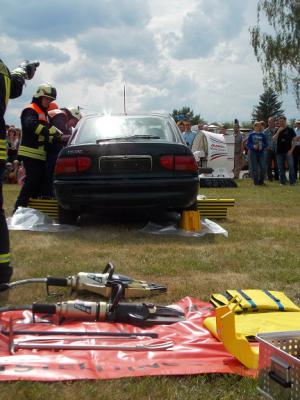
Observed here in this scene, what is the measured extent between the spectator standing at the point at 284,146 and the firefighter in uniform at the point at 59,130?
285 inches

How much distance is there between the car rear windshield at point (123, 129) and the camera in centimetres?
679

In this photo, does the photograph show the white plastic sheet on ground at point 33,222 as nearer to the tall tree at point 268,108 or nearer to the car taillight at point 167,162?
the car taillight at point 167,162

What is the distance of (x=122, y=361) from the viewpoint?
2.75m

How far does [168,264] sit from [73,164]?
2117 millimetres

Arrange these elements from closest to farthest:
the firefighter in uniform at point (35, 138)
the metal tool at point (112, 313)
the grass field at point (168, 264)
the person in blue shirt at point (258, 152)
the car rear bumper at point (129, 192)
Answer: the grass field at point (168, 264), the metal tool at point (112, 313), the car rear bumper at point (129, 192), the firefighter in uniform at point (35, 138), the person in blue shirt at point (258, 152)

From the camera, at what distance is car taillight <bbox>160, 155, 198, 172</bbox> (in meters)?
6.46

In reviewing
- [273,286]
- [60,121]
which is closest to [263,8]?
[60,121]

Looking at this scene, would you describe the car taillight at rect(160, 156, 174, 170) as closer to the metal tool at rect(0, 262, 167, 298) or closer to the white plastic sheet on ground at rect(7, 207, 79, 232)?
the white plastic sheet on ground at rect(7, 207, 79, 232)

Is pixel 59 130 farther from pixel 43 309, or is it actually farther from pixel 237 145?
pixel 237 145

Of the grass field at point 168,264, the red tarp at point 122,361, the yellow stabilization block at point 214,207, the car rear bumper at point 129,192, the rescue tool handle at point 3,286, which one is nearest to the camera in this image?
the grass field at point 168,264

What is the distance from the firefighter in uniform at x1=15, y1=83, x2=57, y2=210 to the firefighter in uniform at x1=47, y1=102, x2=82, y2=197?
0.30 feet

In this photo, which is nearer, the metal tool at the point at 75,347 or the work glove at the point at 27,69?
the metal tool at the point at 75,347

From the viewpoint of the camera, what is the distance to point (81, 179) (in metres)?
6.48

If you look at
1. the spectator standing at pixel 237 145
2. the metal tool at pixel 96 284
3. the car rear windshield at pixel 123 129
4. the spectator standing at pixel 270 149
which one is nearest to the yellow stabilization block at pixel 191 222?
the car rear windshield at pixel 123 129
